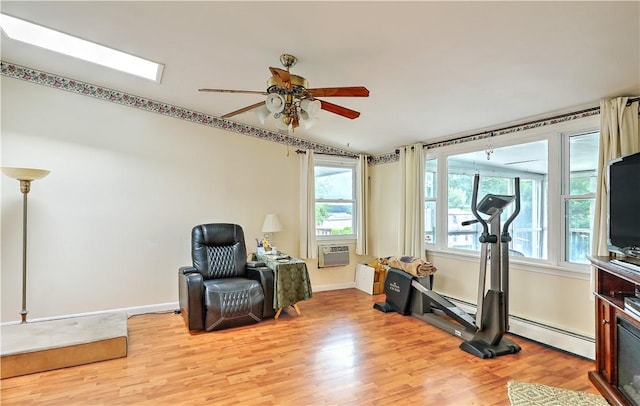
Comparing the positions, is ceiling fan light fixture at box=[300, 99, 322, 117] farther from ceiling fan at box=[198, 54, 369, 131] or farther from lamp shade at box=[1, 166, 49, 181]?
lamp shade at box=[1, 166, 49, 181]

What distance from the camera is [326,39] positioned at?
2369 millimetres

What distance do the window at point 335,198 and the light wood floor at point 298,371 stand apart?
6.87 ft

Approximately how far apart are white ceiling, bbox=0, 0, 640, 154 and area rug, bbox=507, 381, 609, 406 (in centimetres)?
228

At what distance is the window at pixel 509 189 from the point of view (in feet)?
11.7

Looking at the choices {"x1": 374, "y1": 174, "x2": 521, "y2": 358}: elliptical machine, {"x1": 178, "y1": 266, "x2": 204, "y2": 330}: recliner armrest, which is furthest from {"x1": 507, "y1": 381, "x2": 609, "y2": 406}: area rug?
{"x1": 178, "y1": 266, "x2": 204, "y2": 330}: recliner armrest

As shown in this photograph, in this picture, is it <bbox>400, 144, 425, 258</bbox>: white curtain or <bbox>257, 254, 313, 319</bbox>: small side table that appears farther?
<bbox>400, 144, 425, 258</bbox>: white curtain

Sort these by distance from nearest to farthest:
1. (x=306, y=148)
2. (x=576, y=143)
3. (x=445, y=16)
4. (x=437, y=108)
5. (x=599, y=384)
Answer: (x=445, y=16)
(x=599, y=384)
(x=576, y=143)
(x=437, y=108)
(x=306, y=148)

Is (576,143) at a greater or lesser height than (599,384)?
greater

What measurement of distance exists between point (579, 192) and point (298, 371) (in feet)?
9.88

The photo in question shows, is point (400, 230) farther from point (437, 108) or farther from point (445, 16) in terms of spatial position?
point (445, 16)

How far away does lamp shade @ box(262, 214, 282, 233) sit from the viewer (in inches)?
181

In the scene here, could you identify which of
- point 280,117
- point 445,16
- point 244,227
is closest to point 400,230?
point 244,227

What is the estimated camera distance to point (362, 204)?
18.1 ft

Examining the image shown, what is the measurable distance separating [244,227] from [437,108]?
9.63 ft
